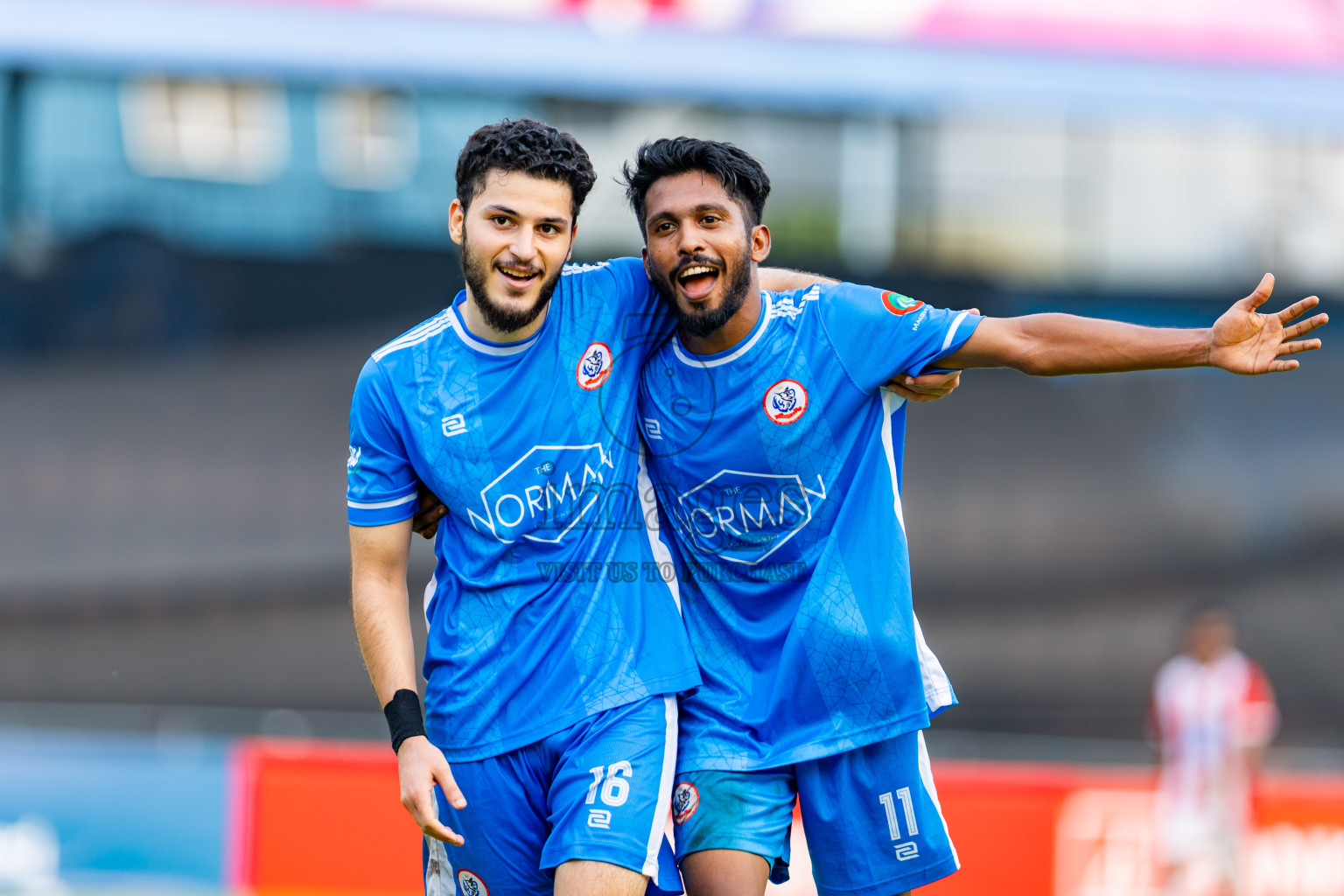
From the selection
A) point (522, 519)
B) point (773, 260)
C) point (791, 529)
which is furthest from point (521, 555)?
point (773, 260)

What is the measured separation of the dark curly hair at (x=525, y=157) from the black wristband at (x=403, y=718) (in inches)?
46.1

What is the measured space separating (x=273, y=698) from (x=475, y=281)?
9808mm

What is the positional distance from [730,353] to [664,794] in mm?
1076

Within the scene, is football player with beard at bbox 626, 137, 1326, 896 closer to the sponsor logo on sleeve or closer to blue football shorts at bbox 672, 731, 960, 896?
blue football shorts at bbox 672, 731, 960, 896

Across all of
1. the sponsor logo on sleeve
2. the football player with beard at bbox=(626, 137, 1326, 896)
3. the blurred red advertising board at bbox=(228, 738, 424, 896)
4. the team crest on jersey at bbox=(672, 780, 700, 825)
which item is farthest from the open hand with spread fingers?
the blurred red advertising board at bbox=(228, 738, 424, 896)

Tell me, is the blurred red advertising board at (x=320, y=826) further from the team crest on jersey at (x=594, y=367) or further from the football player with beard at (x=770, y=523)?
the team crest on jersey at (x=594, y=367)

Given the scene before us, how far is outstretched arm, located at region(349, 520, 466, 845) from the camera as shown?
297 cm

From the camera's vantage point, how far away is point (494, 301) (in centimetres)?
314

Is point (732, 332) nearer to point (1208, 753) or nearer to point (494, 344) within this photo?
point (494, 344)

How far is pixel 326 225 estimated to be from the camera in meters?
12.7

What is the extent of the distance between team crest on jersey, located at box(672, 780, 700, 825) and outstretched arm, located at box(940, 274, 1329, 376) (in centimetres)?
125

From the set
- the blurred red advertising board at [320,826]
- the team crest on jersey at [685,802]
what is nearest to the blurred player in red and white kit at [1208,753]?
the blurred red advertising board at [320,826]

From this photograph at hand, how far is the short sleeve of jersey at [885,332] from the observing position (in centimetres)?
323

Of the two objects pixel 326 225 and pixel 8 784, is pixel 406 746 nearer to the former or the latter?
pixel 8 784
